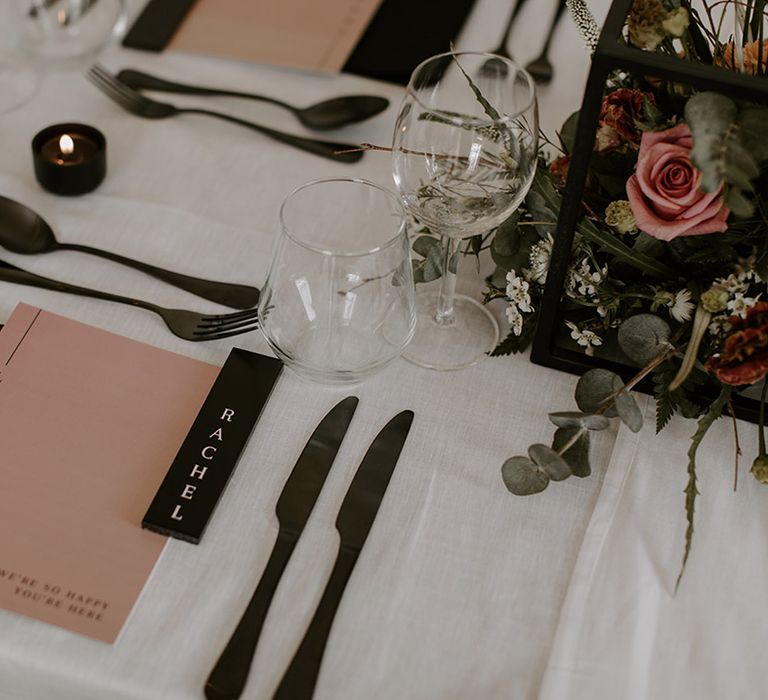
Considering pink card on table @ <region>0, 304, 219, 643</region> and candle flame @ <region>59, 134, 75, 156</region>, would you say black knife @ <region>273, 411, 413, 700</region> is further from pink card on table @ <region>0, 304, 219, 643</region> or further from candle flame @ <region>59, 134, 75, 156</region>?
candle flame @ <region>59, 134, 75, 156</region>

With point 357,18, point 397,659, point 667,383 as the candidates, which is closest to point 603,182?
point 667,383

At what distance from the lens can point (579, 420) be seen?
2.53ft

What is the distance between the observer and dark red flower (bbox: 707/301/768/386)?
0.73 m

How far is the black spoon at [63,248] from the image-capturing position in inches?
36.7

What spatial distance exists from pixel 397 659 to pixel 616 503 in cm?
22

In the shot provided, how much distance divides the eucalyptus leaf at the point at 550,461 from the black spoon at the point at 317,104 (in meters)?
0.52

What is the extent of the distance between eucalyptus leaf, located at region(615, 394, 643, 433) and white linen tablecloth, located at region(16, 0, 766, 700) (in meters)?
0.05

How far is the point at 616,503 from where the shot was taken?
783mm

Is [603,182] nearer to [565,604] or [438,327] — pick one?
A: [438,327]

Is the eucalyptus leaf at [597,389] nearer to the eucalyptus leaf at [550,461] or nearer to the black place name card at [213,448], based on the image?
the eucalyptus leaf at [550,461]

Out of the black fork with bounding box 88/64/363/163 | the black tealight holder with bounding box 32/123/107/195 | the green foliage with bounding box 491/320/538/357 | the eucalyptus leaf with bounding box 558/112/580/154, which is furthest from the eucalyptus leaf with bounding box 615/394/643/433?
the black tealight holder with bounding box 32/123/107/195

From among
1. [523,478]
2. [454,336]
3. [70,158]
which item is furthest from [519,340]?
[70,158]

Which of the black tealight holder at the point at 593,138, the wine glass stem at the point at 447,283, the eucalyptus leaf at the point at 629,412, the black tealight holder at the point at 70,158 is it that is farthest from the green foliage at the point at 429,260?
the black tealight holder at the point at 70,158

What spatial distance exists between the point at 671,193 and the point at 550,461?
0.72ft
